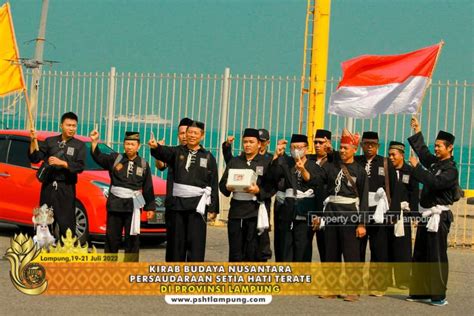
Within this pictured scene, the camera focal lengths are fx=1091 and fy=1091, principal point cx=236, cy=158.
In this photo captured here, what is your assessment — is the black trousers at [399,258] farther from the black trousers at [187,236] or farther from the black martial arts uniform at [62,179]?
the black martial arts uniform at [62,179]

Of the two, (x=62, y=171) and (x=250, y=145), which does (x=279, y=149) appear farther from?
(x=62, y=171)

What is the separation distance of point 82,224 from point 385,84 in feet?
14.8

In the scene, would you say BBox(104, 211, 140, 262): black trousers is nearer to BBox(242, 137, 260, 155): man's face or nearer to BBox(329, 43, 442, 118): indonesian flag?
BBox(242, 137, 260, 155): man's face

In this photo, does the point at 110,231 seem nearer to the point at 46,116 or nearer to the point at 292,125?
the point at 292,125

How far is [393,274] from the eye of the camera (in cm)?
1280

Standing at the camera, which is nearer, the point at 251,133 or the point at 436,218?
the point at 436,218

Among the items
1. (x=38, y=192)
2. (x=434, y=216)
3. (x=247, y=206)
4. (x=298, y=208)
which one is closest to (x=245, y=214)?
(x=247, y=206)

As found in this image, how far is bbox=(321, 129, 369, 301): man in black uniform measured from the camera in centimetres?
1149

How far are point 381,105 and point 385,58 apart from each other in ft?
2.34

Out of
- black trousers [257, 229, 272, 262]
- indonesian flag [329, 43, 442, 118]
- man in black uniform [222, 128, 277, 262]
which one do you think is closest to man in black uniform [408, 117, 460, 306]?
black trousers [257, 229, 272, 262]

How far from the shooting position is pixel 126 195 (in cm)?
1238

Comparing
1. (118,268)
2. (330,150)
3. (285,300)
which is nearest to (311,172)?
(330,150)

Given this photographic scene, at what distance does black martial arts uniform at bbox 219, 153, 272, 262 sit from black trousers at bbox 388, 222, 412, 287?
63.4 inches

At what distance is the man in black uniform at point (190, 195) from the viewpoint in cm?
1191
